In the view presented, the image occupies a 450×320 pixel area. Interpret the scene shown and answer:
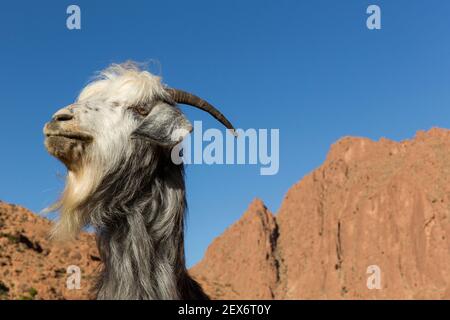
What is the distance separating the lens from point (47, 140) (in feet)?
21.2

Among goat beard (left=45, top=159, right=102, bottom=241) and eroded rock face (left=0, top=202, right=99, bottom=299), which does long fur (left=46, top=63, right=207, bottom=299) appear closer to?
goat beard (left=45, top=159, right=102, bottom=241)

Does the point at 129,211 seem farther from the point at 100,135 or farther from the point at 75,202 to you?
the point at 100,135

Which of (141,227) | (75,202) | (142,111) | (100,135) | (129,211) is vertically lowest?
(141,227)

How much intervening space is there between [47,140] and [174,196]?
4.41 ft

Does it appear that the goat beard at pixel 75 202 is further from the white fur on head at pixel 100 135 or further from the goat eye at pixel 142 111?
the goat eye at pixel 142 111

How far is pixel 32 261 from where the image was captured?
1779 inches

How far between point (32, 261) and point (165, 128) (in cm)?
4131

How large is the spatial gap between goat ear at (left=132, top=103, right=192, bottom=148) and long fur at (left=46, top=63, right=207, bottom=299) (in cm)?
19

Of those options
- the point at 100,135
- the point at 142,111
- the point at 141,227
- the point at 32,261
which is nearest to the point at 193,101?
the point at 142,111

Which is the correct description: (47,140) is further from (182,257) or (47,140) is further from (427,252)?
(427,252)

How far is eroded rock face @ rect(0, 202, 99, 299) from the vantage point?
38281 mm

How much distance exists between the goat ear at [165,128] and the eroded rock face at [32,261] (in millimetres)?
29373

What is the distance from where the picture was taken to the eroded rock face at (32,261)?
38.3m

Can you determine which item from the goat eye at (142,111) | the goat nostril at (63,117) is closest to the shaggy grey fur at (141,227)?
the goat eye at (142,111)
